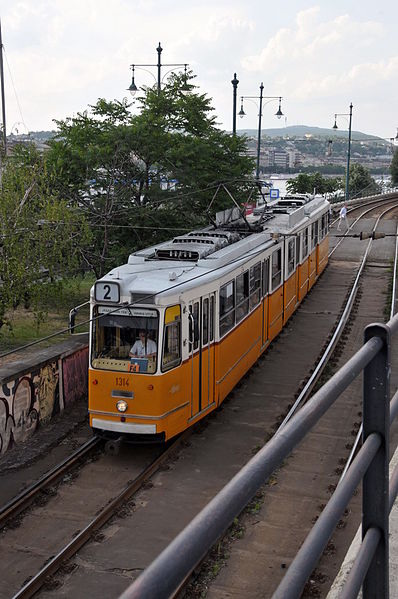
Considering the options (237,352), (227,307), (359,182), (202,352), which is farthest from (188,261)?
(359,182)

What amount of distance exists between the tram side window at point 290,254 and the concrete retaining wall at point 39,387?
679cm

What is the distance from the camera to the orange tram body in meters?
12.9

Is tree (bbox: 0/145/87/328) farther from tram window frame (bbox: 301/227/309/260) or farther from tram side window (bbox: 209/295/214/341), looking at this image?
tram window frame (bbox: 301/227/309/260)

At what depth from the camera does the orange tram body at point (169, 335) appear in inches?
507

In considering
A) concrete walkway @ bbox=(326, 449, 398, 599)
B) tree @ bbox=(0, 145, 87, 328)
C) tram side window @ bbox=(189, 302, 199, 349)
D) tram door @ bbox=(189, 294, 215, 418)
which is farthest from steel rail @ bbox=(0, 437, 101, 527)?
concrete walkway @ bbox=(326, 449, 398, 599)

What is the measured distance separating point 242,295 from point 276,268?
381 cm

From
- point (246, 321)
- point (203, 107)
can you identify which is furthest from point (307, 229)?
point (246, 321)

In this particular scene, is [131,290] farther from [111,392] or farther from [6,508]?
[6,508]

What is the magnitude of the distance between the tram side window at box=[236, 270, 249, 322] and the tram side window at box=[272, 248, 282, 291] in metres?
2.90

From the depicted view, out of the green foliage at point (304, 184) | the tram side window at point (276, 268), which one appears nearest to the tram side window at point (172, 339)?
the tram side window at point (276, 268)

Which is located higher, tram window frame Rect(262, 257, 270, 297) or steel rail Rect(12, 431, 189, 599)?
tram window frame Rect(262, 257, 270, 297)

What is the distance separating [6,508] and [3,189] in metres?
9.01

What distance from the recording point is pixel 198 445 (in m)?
14.0

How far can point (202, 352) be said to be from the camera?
13867mm
